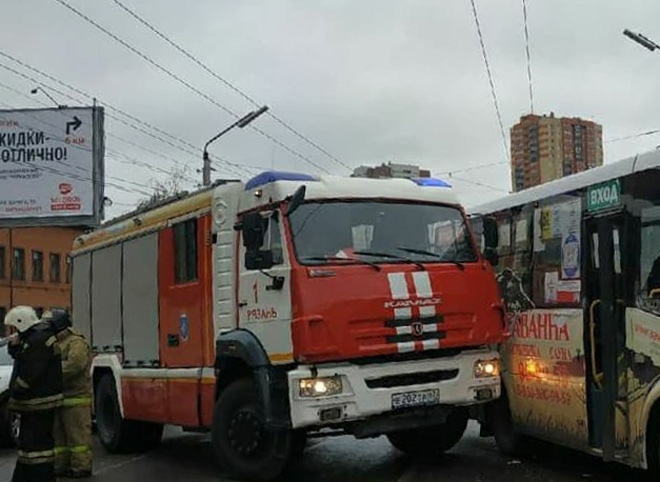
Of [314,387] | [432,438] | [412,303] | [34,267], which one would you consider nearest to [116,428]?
[432,438]

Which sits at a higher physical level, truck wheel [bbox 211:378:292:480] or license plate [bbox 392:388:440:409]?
license plate [bbox 392:388:440:409]

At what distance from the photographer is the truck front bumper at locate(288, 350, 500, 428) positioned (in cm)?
782

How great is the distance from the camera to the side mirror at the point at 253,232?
833 cm

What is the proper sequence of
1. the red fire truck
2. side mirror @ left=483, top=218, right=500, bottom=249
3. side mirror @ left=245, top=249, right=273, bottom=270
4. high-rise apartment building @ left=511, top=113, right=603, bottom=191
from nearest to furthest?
the red fire truck → side mirror @ left=245, top=249, right=273, bottom=270 → side mirror @ left=483, top=218, right=500, bottom=249 → high-rise apartment building @ left=511, top=113, right=603, bottom=191

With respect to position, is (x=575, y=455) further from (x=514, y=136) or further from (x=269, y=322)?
(x=514, y=136)

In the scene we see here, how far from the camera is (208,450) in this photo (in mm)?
11875

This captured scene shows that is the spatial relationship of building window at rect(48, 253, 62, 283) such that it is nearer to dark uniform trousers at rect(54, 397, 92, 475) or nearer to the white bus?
dark uniform trousers at rect(54, 397, 92, 475)

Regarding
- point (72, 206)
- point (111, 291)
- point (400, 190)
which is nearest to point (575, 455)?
point (400, 190)

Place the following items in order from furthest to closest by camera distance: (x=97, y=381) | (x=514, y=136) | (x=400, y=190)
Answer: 1. (x=514, y=136)
2. (x=97, y=381)
3. (x=400, y=190)

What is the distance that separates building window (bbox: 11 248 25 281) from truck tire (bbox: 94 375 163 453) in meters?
44.0

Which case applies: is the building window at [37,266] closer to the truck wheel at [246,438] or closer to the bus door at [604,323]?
the truck wheel at [246,438]


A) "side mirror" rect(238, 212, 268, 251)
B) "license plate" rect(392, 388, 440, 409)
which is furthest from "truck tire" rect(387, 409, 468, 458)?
"side mirror" rect(238, 212, 268, 251)

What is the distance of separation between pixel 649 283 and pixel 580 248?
1.05 meters

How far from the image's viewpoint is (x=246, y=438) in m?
8.67
